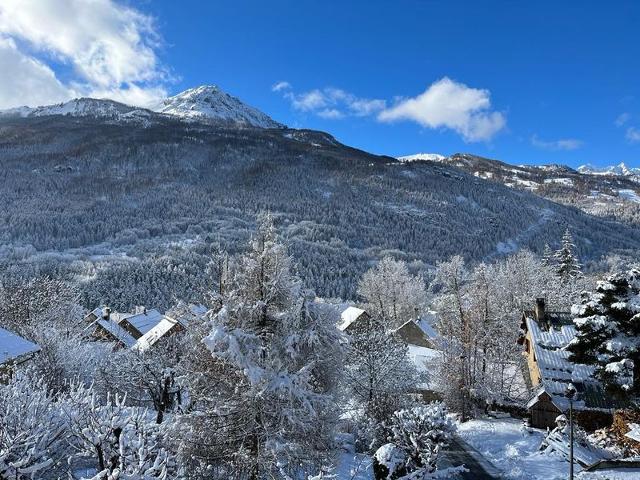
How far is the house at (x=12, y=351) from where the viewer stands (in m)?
22.7

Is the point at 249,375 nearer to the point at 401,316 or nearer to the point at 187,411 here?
the point at 187,411

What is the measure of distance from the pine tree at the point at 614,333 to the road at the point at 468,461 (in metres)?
7.22

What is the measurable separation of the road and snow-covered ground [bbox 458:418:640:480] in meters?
0.40

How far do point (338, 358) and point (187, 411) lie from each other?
15.5 feet

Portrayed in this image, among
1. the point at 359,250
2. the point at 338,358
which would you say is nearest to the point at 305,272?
Result: the point at 359,250

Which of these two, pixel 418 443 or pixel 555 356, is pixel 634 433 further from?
pixel 555 356

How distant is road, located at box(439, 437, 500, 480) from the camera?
24203 millimetres

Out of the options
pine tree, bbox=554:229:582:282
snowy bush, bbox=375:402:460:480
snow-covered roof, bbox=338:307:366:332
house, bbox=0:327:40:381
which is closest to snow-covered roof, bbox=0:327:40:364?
house, bbox=0:327:40:381

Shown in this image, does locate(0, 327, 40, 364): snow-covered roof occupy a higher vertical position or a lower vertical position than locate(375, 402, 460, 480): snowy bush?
higher

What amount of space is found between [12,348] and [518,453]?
84.4 ft

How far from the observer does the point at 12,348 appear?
23.4 metres

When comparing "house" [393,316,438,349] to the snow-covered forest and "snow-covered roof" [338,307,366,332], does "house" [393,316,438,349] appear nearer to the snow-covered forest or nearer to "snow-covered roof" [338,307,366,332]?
"snow-covered roof" [338,307,366,332]

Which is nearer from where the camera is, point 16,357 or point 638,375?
point 638,375

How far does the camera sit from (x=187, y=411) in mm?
14586
